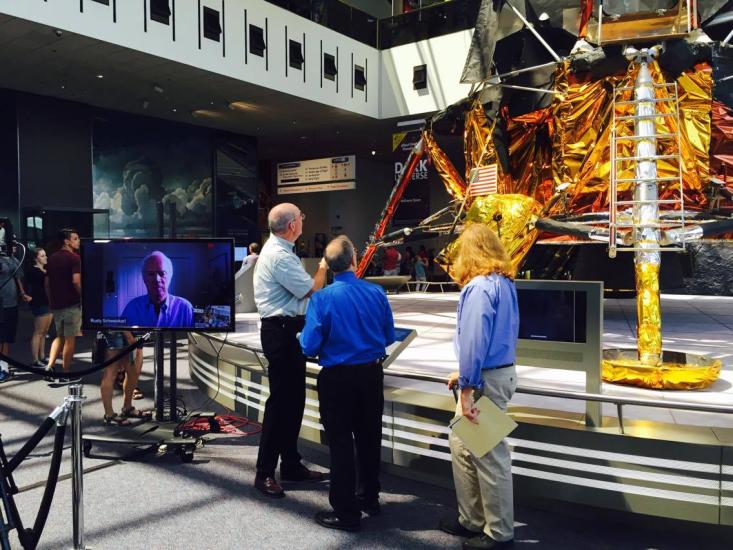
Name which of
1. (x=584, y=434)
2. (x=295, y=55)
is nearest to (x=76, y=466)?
(x=584, y=434)

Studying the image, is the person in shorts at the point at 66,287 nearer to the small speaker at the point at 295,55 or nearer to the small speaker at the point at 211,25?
the small speaker at the point at 211,25

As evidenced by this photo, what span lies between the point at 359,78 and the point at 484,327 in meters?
14.4

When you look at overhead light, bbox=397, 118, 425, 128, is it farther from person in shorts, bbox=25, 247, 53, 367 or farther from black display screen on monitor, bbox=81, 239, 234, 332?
black display screen on monitor, bbox=81, 239, 234, 332

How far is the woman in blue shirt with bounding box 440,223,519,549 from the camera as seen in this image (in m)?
3.07

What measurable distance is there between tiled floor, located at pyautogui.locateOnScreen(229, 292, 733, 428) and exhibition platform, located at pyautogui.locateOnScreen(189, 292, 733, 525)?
0.02 meters

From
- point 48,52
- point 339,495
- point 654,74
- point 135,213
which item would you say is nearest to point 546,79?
point 654,74

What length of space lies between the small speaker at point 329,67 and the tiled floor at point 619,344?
20.2 feet

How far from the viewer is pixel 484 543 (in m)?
3.21

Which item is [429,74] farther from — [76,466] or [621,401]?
[76,466]

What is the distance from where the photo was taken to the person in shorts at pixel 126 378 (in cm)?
529

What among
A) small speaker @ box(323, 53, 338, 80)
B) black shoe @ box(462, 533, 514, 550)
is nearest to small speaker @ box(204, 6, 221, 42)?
small speaker @ box(323, 53, 338, 80)

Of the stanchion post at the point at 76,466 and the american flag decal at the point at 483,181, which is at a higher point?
the american flag decal at the point at 483,181

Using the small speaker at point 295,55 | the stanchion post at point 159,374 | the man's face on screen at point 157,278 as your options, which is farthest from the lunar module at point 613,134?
the small speaker at point 295,55

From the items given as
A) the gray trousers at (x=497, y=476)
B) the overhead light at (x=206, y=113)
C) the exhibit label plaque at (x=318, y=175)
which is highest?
the overhead light at (x=206, y=113)
